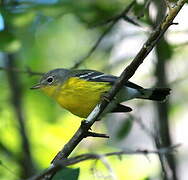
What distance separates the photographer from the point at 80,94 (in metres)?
5.69

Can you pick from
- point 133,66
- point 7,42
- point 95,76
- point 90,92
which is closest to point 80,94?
point 90,92

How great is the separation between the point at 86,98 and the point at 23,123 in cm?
172

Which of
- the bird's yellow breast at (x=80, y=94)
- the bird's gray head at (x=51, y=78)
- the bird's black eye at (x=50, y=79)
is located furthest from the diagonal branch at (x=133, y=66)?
the bird's black eye at (x=50, y=79)

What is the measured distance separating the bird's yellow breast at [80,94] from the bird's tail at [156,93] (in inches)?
15.3

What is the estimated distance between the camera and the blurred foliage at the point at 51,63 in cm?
586

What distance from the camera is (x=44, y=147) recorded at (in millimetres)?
7004

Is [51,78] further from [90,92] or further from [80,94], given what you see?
[90,92]

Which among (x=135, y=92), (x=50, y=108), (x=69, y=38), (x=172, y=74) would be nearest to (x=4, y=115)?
(x=50, y=108)

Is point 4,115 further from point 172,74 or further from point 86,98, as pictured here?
point 172,74

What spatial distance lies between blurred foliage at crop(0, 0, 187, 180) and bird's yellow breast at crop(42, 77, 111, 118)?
1.27 feet

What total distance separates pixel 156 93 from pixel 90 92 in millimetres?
654

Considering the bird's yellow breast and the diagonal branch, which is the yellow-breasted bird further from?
the diagonal branch

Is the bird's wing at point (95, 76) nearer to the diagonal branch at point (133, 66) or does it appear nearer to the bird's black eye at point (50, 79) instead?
the bird's black eye at point (50, 79)

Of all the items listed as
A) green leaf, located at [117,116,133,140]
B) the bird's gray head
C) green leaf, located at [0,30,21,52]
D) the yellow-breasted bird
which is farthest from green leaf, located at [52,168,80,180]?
the bird's gray head
